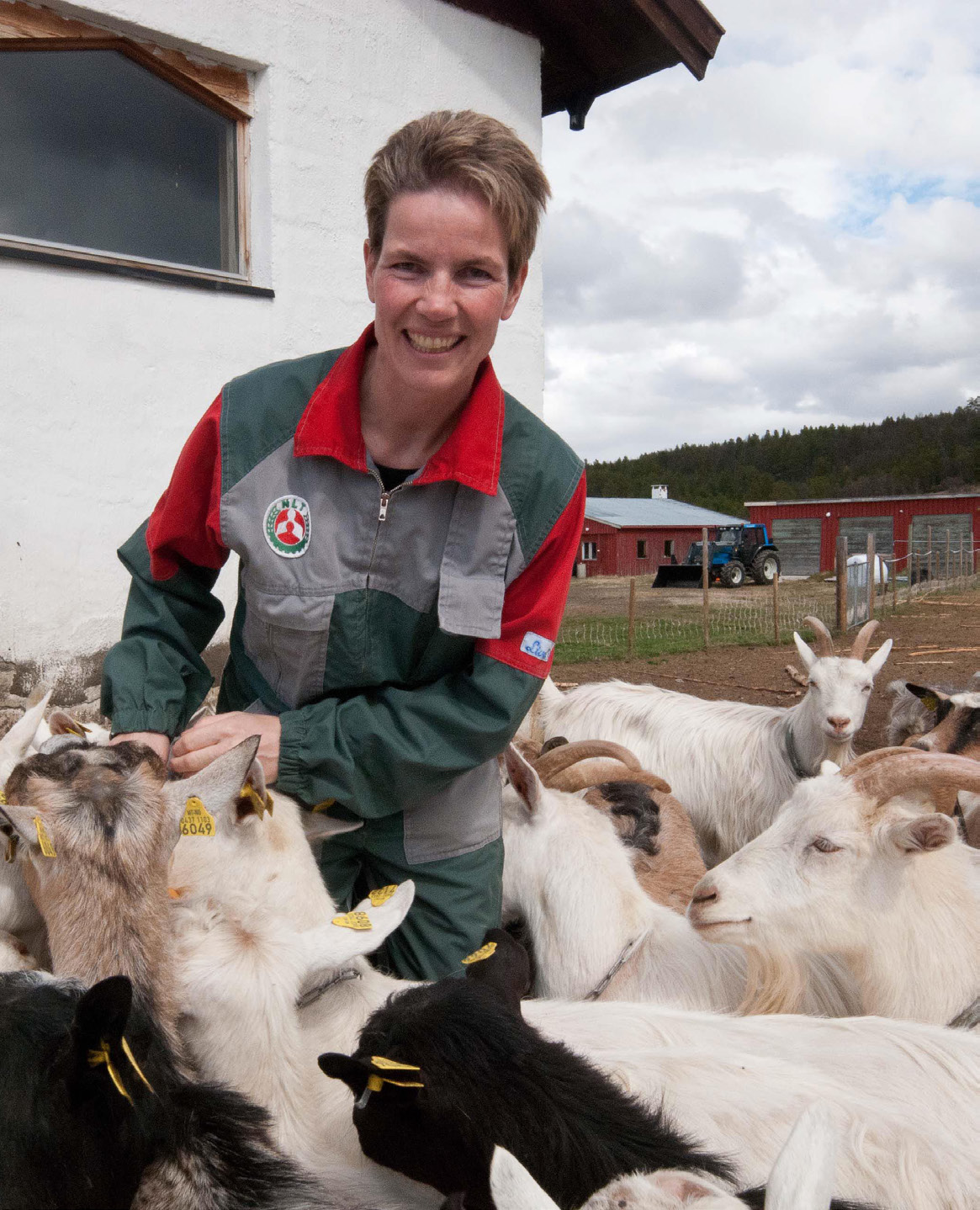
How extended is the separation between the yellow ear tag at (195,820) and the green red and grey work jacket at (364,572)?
0.38 metres

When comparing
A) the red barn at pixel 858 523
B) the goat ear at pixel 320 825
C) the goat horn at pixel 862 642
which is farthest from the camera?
the red barn at pixel 858 523

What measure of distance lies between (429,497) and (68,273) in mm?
3937

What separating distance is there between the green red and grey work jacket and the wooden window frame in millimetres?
3547

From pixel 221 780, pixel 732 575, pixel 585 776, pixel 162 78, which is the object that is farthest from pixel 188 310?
pixel 732 575

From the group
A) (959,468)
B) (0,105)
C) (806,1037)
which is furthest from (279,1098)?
(959,468)

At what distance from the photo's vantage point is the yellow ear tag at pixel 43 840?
1680 millimetres

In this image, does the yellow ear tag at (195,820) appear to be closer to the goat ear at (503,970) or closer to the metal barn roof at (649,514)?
the goat ear at (503,970)

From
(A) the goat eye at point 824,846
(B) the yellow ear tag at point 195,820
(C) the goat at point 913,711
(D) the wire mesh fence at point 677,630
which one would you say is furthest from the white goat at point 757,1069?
(D) the wire mesh fence at point 677,630

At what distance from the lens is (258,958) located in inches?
73.5

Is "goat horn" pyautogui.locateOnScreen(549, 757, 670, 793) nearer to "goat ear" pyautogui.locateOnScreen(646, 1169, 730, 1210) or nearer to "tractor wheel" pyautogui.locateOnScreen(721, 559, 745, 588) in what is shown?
"goat ear" pyautogui.locateOnScreen(646, 1169, 730, 1210)

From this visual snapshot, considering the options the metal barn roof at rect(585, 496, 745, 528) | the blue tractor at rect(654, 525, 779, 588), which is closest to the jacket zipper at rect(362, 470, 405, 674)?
the blue tractor at rect(654, 525, 779, 588)

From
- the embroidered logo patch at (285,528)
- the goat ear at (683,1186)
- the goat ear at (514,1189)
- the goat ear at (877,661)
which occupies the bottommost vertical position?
the goat ear at (683,1186)

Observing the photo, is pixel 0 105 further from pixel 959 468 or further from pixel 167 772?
pixel 959 468

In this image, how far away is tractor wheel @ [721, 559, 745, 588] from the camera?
34.6m
